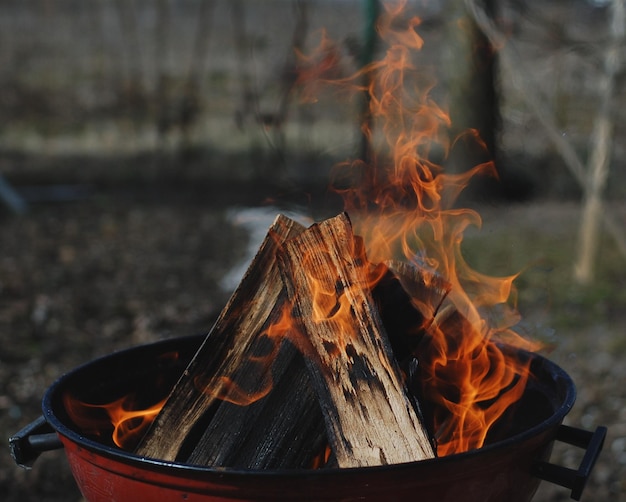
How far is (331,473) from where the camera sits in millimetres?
1371

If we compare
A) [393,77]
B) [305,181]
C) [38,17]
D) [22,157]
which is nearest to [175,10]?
[38,17]

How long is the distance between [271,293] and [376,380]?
34cm

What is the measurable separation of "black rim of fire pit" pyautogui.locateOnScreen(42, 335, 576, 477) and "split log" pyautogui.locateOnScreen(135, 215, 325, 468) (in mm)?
205

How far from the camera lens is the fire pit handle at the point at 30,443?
1.77m

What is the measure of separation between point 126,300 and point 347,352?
376 centimetres

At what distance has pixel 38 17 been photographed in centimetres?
1455

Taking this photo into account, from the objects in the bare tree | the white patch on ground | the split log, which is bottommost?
the white patch on ground

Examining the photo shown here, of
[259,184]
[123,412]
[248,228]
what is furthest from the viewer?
[259,184]

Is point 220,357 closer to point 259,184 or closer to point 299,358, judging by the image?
point 299,358

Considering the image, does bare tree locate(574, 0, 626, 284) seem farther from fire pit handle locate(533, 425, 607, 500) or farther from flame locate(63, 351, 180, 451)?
flame locate(63, 351, 180, 451)

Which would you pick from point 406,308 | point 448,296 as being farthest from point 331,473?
point 448,296

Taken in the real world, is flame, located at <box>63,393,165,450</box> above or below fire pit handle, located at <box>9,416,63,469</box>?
below

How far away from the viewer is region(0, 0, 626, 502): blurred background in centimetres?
427

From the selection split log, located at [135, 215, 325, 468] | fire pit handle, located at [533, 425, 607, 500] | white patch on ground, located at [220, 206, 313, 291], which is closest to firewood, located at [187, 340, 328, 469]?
split log, located at [135, 215, 325, 468]
